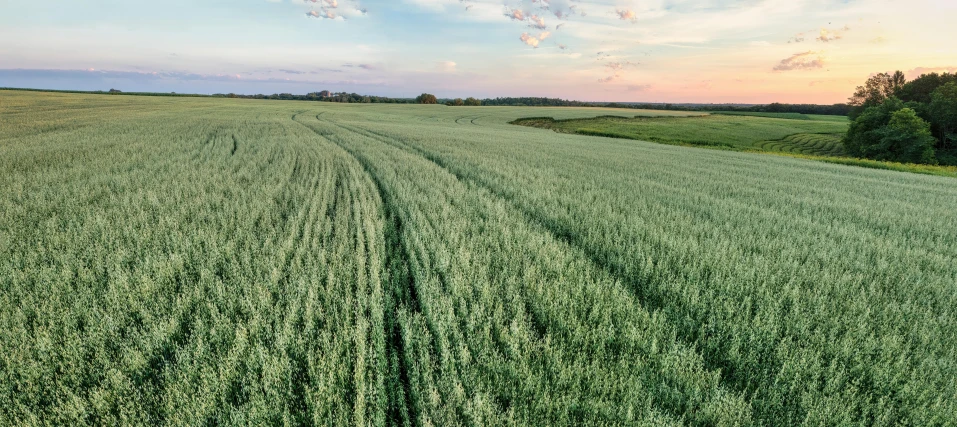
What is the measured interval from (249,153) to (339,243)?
9769mm

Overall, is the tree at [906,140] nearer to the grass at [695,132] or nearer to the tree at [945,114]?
the tree at [945,114]

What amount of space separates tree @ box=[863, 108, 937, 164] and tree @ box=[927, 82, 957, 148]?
17.6ft

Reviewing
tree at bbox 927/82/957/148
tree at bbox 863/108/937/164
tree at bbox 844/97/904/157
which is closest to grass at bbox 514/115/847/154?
tree at bbox 844/97/904/157

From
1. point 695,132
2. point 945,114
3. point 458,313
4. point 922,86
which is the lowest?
point 458,313

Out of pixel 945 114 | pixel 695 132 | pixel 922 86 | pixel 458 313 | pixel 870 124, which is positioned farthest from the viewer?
pixel 922 86

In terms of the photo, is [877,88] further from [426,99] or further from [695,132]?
[426,99]

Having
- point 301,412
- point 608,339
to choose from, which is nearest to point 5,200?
point 301,412

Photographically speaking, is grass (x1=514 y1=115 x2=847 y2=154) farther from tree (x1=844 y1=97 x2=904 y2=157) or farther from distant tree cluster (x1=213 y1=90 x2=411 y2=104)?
distant tree cluster (x1=213 y1=90 x2=411 y2=104)

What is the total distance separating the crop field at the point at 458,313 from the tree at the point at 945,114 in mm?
57046

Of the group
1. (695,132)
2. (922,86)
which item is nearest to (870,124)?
(695,132)

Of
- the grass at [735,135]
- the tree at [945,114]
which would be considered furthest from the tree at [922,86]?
the tree at [945,114]

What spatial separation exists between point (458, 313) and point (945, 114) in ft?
215

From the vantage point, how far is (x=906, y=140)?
39375 millimetres

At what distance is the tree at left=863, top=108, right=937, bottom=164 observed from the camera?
38375 millimetres
